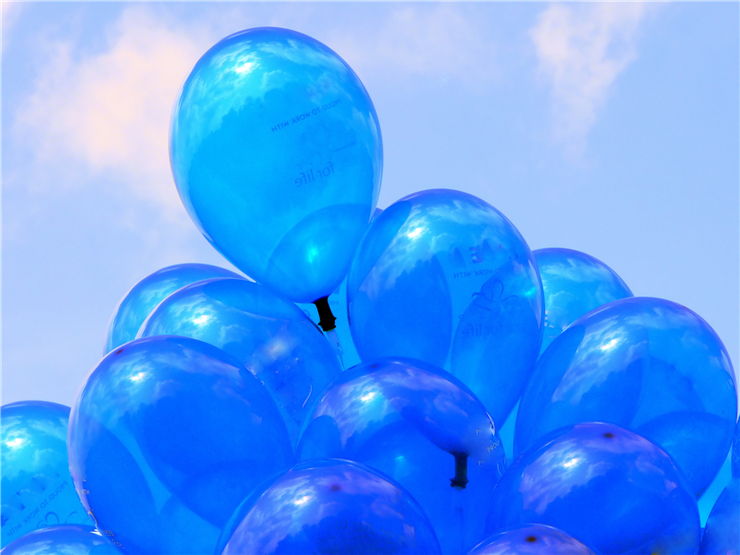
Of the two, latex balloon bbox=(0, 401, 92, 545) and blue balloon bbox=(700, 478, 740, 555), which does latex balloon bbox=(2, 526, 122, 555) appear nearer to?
latex balloon bbox=(0, 401, 92, 545)

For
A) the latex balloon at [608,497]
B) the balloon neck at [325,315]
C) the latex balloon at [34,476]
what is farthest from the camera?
the balloon neck at [325,315]

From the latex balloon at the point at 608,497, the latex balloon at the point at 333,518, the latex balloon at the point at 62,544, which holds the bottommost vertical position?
the latex balloon at the point at 62,544

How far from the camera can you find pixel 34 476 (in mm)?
4355

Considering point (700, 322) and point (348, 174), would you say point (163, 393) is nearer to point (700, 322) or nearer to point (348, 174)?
point (348, 174)

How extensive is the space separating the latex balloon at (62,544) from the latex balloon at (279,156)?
121 centimetres

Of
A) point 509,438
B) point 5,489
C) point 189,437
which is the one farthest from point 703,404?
point 5,489

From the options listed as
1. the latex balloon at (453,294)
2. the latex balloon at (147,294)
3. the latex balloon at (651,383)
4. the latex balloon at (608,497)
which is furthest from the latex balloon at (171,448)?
the latex balloon at (147,294)

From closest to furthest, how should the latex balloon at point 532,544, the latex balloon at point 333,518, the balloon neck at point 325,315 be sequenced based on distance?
the latex balloon at point 333,518 → the latex balloon at point 532,544 → the balloon neck at point 325,315

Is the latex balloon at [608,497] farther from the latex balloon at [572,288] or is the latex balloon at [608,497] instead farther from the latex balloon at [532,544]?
the latex balloon at [572,288]

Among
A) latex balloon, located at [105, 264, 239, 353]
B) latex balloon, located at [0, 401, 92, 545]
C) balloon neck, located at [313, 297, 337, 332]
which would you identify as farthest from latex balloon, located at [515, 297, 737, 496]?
latex balloon, located at [0, 401, 92, 545]

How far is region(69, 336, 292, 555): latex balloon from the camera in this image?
136 inches

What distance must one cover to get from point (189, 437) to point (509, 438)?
5.40 feet

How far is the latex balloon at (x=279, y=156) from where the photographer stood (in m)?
4.17

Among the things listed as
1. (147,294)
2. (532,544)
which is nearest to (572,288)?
(147,294)
